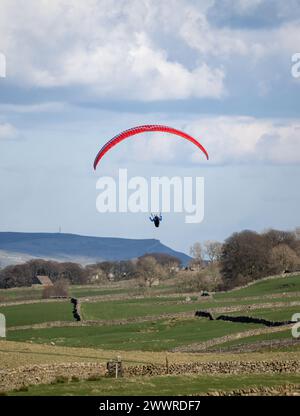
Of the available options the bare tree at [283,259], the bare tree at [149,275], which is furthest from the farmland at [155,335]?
the bare tree at [149,275]

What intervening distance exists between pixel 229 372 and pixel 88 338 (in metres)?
34.6

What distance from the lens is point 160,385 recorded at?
40.9 m

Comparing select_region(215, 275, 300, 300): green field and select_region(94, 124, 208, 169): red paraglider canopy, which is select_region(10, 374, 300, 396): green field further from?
select_region(215, 275, 300, 300): green field

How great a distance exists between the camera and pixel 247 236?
158 m

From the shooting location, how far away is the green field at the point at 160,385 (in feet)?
126

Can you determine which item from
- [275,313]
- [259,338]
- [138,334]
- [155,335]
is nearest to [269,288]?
[275,313]

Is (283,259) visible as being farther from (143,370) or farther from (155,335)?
(143,370)

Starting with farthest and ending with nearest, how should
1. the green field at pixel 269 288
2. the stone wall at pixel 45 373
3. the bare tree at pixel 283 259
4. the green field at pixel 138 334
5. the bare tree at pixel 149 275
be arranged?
1. the bare tree at pixel 149 275
2. the bare tree at pixel 283 259
3. the green field at pixel 269 288
4. the green field at pixel 138 334
5. the stone wall at pixel 45 373

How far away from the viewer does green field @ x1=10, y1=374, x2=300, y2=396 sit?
126 feet

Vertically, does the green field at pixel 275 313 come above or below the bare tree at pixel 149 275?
below

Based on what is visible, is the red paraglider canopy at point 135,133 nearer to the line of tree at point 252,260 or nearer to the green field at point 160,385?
the green field at point 160,385
